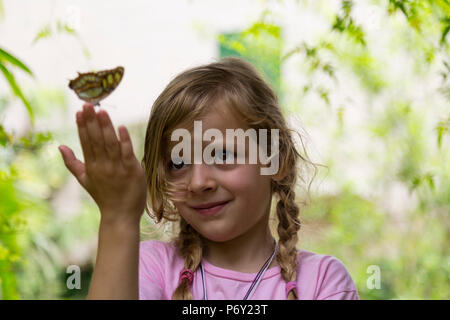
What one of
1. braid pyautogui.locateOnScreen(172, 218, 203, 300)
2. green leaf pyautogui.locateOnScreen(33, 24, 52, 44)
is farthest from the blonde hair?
green leaf pyautogui.locateOnScreen(33, 24, 52, 44)

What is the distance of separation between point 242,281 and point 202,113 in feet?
0.86

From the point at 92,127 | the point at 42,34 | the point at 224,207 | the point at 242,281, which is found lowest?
the point at 242,281

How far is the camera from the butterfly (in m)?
0.52

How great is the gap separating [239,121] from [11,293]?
54 cm

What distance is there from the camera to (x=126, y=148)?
0.51 meters

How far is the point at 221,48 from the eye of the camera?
325 cm

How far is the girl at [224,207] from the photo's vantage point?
0.79 metres

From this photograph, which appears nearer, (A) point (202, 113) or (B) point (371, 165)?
(A) point (202, 113)

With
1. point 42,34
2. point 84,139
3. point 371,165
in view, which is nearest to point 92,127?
point 84,139

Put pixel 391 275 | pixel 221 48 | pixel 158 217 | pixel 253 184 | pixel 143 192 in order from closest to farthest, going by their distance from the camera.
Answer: pixel 143 192
pixel 253 184
pixel 158 217
pixel 391 275
pixel 221 48

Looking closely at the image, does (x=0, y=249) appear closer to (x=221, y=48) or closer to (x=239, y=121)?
(x=239, y=121)

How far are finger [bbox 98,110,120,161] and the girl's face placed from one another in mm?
268

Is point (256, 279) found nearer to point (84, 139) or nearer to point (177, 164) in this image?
point (177, 164)
